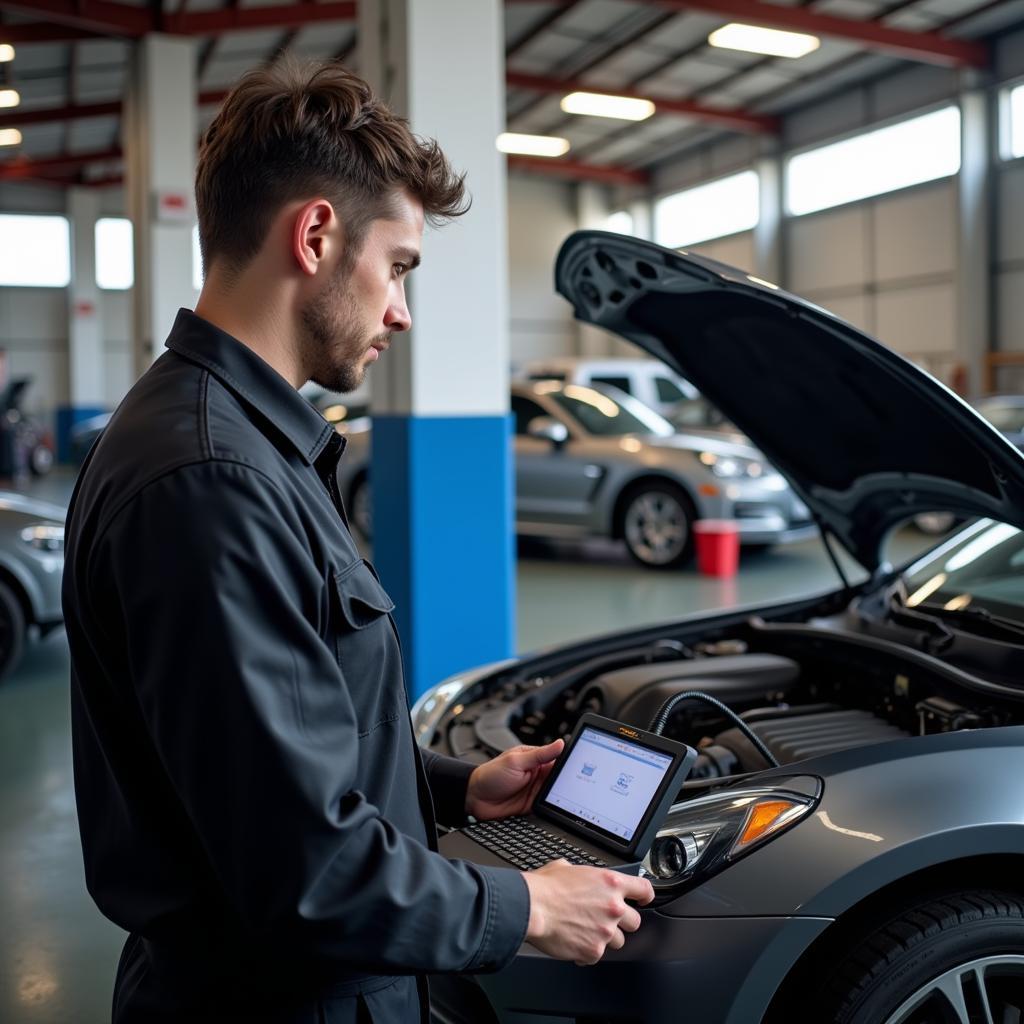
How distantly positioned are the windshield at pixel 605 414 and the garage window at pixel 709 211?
9633 mm

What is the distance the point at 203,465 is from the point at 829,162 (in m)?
17.2

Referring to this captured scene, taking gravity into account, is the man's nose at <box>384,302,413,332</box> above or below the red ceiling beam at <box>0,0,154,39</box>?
below

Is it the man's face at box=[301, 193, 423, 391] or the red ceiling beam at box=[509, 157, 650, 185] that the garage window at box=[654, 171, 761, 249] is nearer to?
the red ceiling beam at box=[509, 157, 650, 185]

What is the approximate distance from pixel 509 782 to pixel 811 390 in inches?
46.7

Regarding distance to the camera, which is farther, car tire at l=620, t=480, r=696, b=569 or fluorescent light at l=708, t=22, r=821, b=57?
fluorescent light at l=708, t=22, r=821, b=57

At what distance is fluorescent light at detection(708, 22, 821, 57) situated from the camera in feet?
43.2

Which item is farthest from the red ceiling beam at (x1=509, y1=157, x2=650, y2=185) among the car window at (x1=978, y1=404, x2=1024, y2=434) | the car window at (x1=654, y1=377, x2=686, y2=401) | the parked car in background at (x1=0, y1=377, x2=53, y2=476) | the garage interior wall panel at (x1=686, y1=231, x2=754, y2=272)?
the car window at (x1=978, y1=404, x2=1024, y2=434)

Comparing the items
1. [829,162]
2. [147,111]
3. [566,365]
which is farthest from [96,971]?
[829,162]

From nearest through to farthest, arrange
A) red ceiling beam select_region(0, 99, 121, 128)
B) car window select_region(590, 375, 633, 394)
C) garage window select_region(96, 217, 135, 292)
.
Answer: car window select_region(590, 375, 633, 394) < red ceiling beam select_region(0, 99, 121, 128) < garage window select_region(96, 217, 135, 292)

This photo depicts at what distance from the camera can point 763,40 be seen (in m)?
13.4

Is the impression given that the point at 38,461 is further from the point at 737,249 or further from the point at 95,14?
the point at 737,249

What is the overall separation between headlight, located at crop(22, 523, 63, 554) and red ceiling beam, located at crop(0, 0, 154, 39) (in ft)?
23.3

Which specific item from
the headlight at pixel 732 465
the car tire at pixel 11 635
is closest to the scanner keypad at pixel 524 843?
the car tire at pixel 11 635

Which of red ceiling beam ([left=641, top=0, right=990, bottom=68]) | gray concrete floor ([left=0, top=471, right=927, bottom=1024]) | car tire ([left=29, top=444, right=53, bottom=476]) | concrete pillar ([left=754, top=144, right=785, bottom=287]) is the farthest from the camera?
car tire ([left=29, top=444, right=53, bottom=476])
